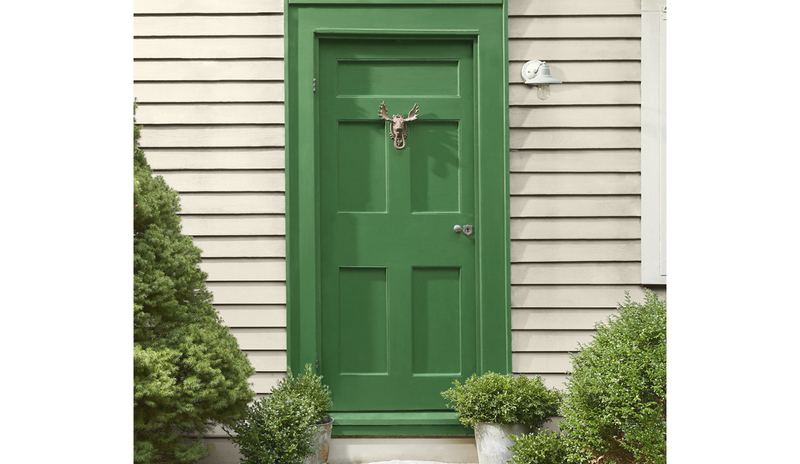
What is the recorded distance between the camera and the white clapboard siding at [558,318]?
9.29 ft

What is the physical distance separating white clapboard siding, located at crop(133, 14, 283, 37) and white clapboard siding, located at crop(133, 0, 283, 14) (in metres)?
0.03

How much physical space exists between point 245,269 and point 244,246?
13 cm

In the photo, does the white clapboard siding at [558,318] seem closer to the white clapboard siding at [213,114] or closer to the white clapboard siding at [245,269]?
the white clapboard siding at [245,269]

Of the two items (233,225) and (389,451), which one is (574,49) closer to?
(233,225)

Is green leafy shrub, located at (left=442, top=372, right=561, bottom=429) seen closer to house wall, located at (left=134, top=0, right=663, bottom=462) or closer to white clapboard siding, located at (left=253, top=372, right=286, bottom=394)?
house wall, located at (left=134, top=0, right=663, bottom=462)

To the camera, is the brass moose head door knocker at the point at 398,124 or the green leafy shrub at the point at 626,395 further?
the brass moose head door knocker at the point at 398,124

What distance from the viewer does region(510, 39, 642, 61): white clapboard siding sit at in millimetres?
2828

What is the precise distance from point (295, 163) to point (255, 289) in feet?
2.43

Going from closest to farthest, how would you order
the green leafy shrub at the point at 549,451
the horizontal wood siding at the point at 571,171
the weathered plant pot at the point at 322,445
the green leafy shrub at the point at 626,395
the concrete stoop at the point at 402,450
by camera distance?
1. the green leafy shrub at the point at 626,395
2. the green leafy shrub at the point at 549,451
3. the weathered plant pot at the point at 322,445
4. the concrete stoop at the point at 402,450
5. the horizontal wood siding at the point at 571,171

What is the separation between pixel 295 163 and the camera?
280 cm

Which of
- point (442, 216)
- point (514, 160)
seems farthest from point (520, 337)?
point (514, 160)

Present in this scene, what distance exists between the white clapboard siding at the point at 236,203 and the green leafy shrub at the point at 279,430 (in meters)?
1.00

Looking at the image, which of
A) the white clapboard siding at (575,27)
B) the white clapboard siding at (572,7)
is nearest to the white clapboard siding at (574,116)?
the white clapboard siding at (575,27)

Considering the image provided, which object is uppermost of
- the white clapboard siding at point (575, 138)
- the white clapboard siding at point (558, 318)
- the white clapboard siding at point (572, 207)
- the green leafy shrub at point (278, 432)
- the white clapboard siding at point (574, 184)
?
the white clapboard siding at point (575, 138)
